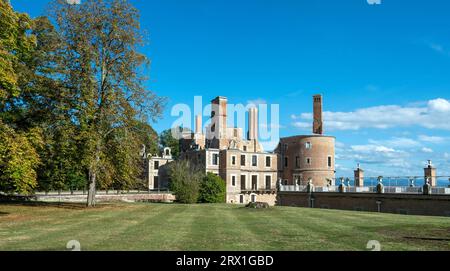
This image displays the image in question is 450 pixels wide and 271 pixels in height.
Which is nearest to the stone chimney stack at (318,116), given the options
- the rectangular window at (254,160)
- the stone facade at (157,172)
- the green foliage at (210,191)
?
the rectangular window at (254,160)

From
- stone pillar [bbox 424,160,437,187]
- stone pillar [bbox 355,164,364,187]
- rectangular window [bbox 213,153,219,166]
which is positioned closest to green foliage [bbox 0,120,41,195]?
stone pillar [bbox 424,160,437,187]

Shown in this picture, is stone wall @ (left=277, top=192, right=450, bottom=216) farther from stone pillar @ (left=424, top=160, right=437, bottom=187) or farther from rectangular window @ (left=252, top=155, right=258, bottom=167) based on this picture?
rectangular window @ (left=252, top=155, right=258, bottom=167)

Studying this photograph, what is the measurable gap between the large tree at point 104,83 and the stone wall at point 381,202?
2020 centimetres

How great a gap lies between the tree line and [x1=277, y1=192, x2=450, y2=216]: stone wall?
795 inches

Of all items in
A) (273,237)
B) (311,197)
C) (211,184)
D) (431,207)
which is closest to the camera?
(273,237)

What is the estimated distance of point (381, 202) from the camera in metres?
35.6

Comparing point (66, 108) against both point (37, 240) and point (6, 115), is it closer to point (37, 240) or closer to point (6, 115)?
point (6, 115)

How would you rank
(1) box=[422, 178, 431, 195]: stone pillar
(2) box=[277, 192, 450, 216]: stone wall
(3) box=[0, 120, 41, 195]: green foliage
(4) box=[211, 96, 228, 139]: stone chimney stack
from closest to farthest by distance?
1. (3) box=[0, 120, 41, 195]: green foliage
2. (2) box=[277, 192, 450, 216]: stone wall
3. (1) box=[422, 178, 431, 195]: stone pillar
4. (4) box=[211, 96, 228, 139]: stone chimney stack

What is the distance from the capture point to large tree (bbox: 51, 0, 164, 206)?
85.1 feet

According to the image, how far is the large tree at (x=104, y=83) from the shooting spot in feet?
85.1

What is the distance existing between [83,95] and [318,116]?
1910 inches
